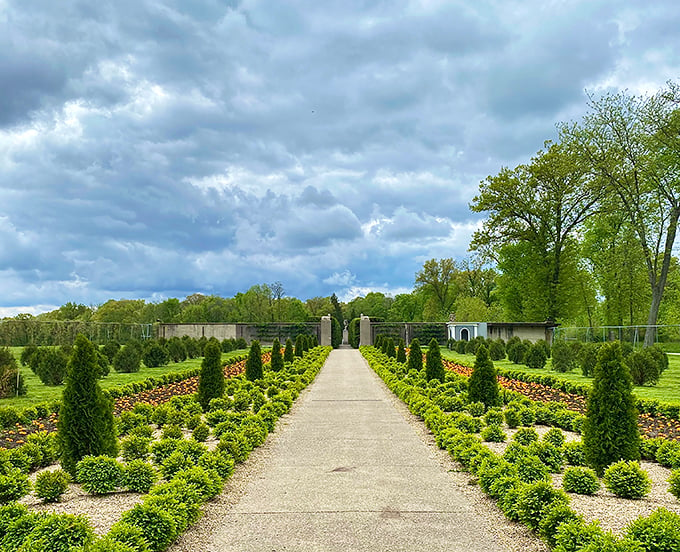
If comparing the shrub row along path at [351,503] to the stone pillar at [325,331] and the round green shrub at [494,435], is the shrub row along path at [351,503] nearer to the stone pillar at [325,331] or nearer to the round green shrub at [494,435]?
the round green shrub at [494,435]

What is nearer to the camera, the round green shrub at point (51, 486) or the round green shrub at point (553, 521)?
the round green shrub at point (553, 521)

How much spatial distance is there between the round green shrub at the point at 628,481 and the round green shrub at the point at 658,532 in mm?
1506

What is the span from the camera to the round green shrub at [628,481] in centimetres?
559

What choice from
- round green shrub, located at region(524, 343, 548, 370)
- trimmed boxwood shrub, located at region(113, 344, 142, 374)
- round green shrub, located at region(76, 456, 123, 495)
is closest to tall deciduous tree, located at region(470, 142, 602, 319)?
round green shrub, located at region(524, 343, 548, 370)

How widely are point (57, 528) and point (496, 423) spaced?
708cm

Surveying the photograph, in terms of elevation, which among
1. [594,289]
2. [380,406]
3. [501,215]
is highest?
[501,215]

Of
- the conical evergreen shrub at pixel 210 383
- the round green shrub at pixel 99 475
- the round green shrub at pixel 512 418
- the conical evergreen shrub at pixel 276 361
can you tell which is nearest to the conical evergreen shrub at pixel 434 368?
the round green shrub at pixel 512 418

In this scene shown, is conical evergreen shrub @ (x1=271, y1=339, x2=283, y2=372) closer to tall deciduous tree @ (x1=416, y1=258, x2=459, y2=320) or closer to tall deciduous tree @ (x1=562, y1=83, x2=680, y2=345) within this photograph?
tall deciduous tree @ (x1=562, y1=83, x2=680, y2=345)

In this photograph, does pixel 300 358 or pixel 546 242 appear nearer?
pixel 300 358

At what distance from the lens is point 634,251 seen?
1207 inches

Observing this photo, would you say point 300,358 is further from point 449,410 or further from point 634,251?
point 634,251

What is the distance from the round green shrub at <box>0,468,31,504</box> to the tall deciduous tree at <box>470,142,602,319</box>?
34.0 meters

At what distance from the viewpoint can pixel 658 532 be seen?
3943mm

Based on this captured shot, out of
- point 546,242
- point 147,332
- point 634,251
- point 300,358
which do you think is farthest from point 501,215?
point 147,332
